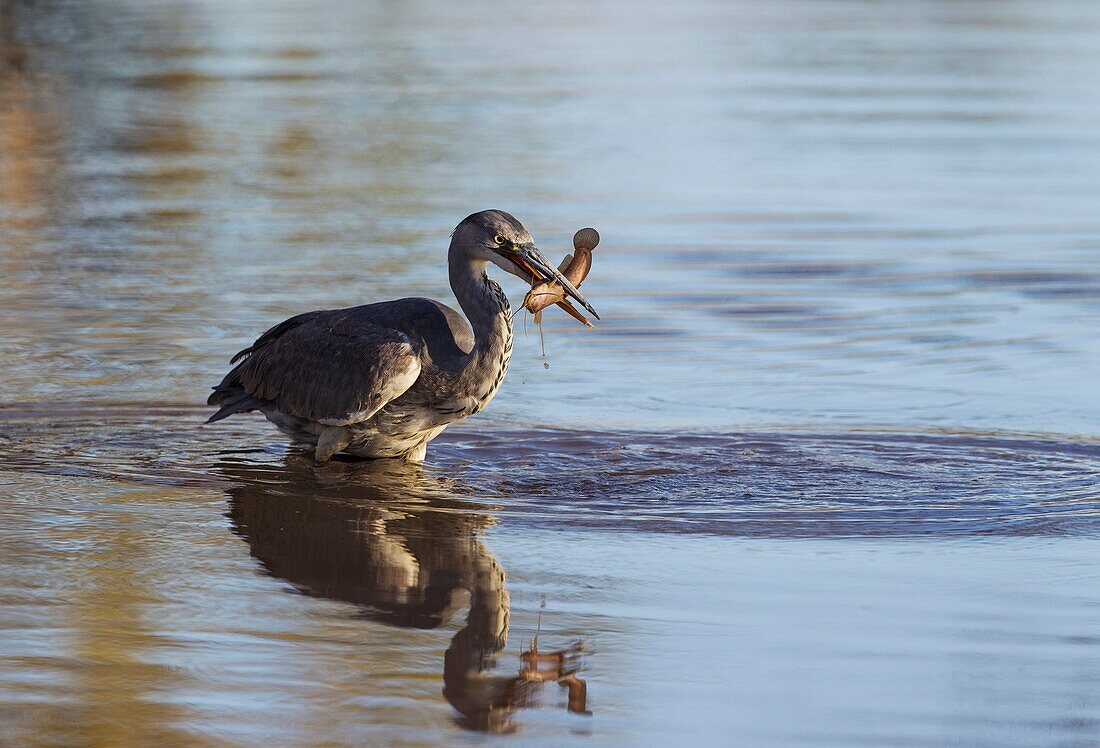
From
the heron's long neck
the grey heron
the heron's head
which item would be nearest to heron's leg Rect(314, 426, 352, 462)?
the grey heron

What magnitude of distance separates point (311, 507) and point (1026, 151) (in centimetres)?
1132

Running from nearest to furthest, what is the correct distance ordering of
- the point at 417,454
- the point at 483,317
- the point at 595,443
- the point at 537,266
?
the point at 537,266 → the point at 483,317 → the point at 417,454 → the point at 595,443

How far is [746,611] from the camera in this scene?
5977 mm

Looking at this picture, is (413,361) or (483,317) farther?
(483,317)

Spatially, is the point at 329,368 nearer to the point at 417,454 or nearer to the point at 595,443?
the point at 417,454

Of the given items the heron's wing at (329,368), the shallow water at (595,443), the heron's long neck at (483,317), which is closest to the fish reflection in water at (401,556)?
the shallow water at (595,443)

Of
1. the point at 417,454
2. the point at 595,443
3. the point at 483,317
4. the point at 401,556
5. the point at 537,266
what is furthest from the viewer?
the point at 595,443

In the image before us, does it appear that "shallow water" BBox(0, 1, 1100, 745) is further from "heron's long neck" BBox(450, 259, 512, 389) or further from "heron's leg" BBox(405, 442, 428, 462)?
"heron's long neck" BBox(450, 259, 512, 389)

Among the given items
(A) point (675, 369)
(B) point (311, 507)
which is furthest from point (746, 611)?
(A) point (675, 369)

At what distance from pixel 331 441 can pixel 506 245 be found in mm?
1164

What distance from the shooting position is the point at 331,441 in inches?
321

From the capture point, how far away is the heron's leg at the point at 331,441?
8133 millimetres

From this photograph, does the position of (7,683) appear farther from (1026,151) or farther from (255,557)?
(1026,151)

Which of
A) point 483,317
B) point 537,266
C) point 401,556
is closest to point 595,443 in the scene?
point 483,317
